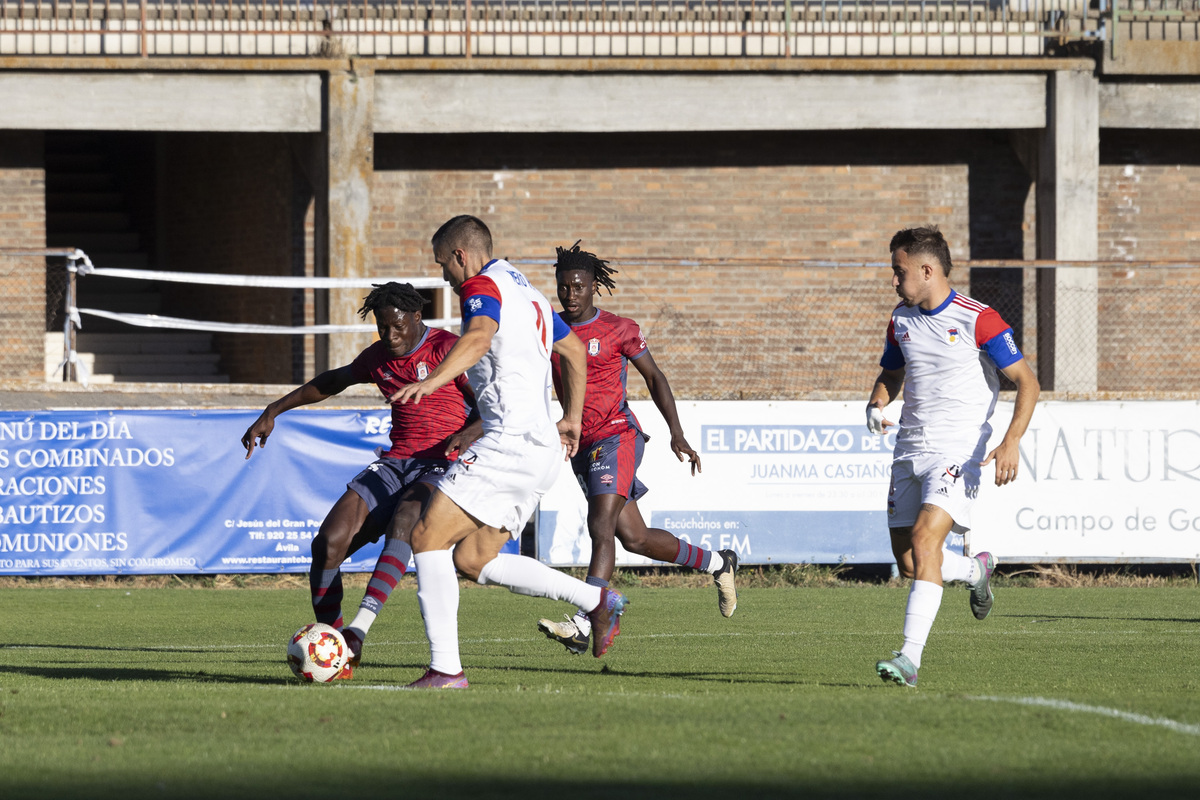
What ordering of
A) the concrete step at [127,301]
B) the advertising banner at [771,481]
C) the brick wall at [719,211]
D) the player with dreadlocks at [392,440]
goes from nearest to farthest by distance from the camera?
the player with dreadlocks at [392,440] < the advertising banner at [771,481] < the brick wall at [719,211] < the concrete step at [127,301]

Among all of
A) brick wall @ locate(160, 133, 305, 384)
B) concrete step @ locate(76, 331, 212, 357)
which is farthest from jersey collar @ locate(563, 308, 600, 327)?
concrete step @ locate(76, 331, 212, 357)

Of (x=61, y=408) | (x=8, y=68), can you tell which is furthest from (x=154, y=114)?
(x=61, y=408)

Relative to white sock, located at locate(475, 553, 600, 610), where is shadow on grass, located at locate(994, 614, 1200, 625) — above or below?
below

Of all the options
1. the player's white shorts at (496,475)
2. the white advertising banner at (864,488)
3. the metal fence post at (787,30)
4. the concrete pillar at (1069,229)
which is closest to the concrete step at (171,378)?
the white advertising banner at (864,488)

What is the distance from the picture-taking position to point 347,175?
18172 mm

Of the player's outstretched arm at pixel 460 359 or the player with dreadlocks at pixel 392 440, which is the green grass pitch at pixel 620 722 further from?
the player's outstretched arm at pixel 460 359

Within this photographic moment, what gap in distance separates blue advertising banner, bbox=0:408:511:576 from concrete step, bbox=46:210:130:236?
11.3 meters

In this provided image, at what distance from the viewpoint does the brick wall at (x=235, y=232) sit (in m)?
20.4

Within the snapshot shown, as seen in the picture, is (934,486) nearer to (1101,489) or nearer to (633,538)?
(633,538)

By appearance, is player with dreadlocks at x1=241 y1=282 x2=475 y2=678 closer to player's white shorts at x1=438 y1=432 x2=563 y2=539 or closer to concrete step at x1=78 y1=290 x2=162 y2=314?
player's white shorts at x1=438 y1=432 x2=563 y2=539

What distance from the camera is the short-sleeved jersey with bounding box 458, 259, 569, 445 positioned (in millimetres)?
6457

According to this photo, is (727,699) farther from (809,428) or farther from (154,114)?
(154,114)

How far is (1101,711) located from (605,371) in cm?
412

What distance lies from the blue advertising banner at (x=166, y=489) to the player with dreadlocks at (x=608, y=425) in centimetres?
541
